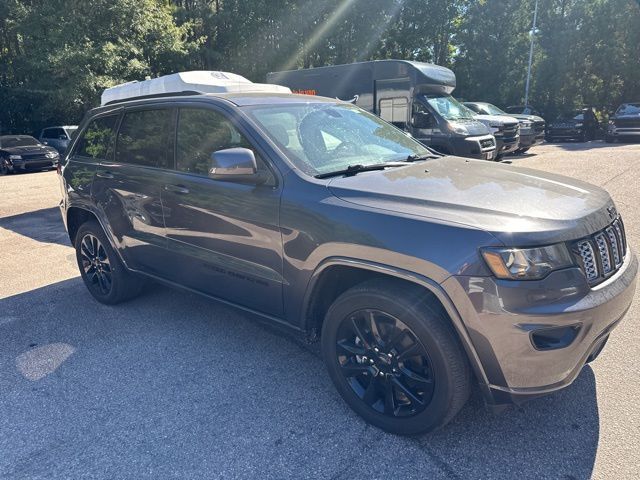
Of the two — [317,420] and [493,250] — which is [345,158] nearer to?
[493,250]

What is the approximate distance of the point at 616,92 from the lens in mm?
27422

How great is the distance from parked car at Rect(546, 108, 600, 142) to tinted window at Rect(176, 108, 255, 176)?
2141 cm

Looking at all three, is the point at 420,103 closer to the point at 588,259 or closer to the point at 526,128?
the point at 526,128

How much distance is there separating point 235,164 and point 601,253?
203 centimetres

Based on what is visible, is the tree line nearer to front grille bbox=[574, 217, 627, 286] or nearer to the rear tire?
the rear tire

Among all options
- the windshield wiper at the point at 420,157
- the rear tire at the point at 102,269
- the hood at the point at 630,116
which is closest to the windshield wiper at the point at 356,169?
the windshield wiper at the point at 420,157

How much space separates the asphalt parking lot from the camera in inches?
92.4

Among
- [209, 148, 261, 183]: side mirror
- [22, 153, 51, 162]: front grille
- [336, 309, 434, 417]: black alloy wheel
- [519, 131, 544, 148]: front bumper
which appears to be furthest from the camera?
[22, 153, 51, 162]: front grille

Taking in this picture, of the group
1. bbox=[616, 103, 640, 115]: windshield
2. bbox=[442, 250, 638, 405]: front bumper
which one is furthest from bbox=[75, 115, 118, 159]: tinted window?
bbox=[616, 103, 640, 115]: windshield

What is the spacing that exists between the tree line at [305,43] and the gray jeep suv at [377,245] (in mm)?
19103

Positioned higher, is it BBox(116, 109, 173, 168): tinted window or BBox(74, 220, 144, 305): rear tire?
BBox(116, 109, 173, 168): tinted window

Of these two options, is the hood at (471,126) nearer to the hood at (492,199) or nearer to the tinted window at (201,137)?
the hood at (492,199)

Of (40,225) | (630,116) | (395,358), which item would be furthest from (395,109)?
(630,116)

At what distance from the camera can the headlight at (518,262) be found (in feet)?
6.76
